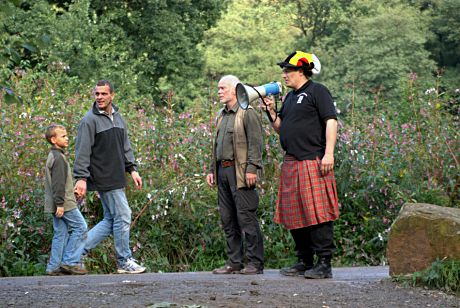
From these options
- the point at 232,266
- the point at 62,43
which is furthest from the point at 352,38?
the point at 232,266

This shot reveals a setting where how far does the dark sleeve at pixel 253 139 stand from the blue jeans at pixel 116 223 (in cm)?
142

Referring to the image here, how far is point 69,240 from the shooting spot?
9.36 metres

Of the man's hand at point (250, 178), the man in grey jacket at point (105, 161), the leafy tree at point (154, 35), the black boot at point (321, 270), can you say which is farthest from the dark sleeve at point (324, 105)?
the leafy tree at point (154, 35)

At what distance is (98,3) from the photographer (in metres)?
34.2

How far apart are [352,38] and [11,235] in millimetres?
42336

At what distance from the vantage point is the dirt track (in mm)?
6430

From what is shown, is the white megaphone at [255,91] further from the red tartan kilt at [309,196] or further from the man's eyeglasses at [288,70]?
the red tartan kilt at [309,196]

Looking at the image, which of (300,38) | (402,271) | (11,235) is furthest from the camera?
(300,38)

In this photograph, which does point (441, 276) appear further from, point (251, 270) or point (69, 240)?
point (69, 240)

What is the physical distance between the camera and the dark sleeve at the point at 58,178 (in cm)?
918

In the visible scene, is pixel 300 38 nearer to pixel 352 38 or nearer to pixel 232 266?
pixel 352 38

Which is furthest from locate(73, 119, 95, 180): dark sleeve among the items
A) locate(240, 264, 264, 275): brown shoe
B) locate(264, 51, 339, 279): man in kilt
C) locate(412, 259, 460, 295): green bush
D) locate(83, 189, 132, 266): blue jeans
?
locate(412, 259, 460, 295): green bush

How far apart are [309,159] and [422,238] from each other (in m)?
1.10

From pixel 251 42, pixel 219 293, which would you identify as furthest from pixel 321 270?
pixel 251 42
